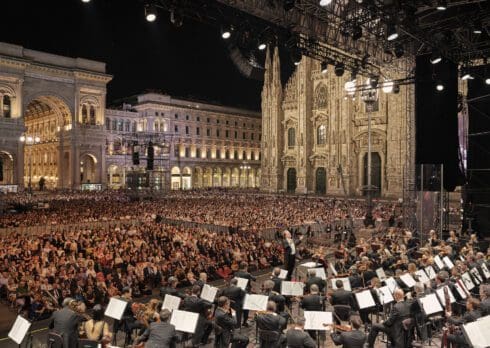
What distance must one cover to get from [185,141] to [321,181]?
3143 centimetres

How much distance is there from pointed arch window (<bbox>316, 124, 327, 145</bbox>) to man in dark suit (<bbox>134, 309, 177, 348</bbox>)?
1949 inches

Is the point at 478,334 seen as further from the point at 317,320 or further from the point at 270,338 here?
the point at 270,338

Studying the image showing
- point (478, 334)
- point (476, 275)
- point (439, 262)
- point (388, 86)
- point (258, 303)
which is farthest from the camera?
point (388, 86)

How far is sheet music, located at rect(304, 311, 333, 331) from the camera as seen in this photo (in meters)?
7.23

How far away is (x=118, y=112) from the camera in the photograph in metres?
70.9

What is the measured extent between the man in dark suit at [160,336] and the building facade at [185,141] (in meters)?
60.4

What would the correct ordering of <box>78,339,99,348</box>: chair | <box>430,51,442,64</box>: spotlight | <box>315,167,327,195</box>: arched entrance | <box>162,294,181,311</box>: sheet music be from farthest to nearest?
<box>315,167,327,195</box>: arched entrance → <box>430,51,442,64</box>: spotlight → <box>162,294,181,311</box>: sheet music → <box>78,339,99,348</box>: chair

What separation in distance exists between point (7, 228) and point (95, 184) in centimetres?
4121

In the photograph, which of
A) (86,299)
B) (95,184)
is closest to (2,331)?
(86,299)

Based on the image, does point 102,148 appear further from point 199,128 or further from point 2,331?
point 2,331

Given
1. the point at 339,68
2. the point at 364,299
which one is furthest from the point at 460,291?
the point at 339,68

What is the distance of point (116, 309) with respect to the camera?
760cm

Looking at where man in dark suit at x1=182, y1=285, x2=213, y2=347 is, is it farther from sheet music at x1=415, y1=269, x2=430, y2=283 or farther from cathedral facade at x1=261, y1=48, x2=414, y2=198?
cathedral facade at x1=261, y1=48, x2=414, y2=198

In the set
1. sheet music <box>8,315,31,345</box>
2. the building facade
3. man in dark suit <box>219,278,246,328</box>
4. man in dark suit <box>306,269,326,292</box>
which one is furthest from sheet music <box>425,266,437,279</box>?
the building facade
